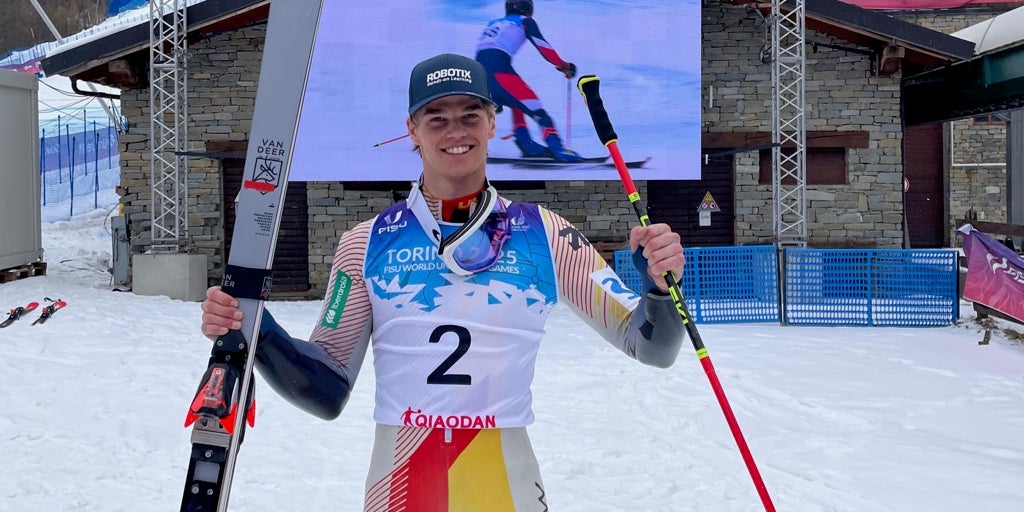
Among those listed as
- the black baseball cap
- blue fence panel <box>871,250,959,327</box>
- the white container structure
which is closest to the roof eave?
the white container structure

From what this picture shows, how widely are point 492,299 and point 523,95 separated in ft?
34.5

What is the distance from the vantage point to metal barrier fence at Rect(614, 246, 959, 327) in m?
10.0

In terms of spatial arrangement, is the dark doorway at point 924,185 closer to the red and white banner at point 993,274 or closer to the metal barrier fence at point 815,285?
the metal barrier fence at point 815,285

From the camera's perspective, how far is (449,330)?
1.75 meters

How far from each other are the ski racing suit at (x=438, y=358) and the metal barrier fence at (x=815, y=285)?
8.65 m

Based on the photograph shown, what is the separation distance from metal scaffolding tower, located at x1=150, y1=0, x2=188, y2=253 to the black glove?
20.0 ft

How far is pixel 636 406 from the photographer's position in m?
5.88

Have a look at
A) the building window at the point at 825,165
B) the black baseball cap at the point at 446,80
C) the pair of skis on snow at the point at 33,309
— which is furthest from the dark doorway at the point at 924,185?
the black baseball cap at the point at 446,80

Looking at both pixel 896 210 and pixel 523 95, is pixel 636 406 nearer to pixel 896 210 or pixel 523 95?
pixel 523 95

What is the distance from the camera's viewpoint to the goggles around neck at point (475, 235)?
5.76 feet

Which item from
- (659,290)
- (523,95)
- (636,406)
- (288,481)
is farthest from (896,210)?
A: (659,290)

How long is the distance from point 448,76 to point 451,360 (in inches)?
26.3

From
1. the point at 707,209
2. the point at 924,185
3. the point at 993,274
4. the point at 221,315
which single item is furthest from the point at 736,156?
the point at 221,315

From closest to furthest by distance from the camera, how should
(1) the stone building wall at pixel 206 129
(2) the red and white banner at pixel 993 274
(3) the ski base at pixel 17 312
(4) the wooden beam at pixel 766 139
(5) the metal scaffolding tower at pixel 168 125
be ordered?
(2) the red and white banner at pixel 993 274 → (3) the ski base at pixel 17 312 → (5) the metal scaffolding tower at pixel 168 125 → (1) the stone building wall at pixel 206 129 → (4) the wooden beam at pixel 766 139
